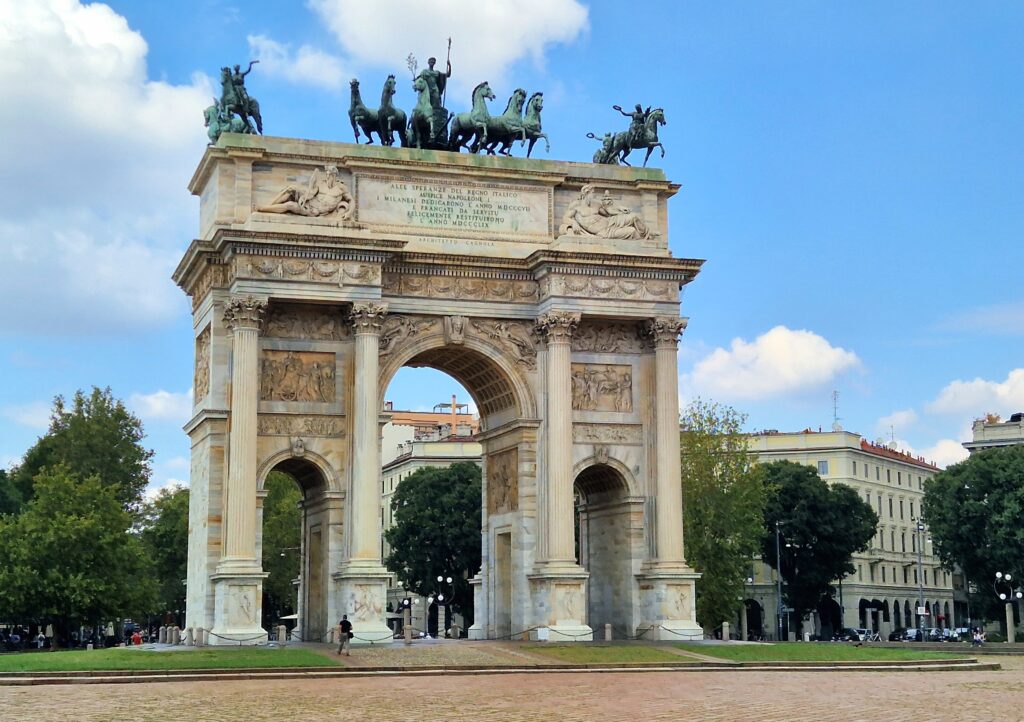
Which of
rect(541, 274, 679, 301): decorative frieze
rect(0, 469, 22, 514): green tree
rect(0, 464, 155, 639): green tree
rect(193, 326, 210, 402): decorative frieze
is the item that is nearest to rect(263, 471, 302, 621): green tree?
rect(0, 469, 22, 514): green tree

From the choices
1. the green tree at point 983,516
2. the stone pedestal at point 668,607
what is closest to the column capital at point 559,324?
the stone pedestal at point 668,607

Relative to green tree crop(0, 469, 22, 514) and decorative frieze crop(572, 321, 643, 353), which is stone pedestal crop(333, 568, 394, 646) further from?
green tree crop(0, 469, 22, 514)

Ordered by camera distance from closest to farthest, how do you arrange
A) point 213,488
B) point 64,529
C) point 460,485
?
point 213,488, point 64,529, point 460,485

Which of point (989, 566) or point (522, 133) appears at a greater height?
point (522, 133)

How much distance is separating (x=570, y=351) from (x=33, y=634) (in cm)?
4211

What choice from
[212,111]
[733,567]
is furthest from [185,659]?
[733,567]

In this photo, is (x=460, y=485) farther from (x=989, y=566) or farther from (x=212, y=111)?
(x=212, y=111)

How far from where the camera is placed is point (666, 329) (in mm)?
48469

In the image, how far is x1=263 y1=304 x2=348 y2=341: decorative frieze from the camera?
46094mm

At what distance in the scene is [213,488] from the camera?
149 ft

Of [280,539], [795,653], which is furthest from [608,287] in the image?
[280,539]

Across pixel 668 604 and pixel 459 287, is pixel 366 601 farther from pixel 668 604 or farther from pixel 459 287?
pixel 459 287

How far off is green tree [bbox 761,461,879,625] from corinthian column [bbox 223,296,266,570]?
4912cm

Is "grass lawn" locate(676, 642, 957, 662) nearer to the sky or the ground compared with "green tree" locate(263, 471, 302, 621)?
nearer to the ground
